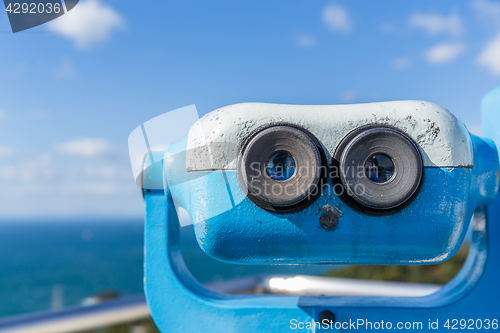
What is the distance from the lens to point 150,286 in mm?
1005

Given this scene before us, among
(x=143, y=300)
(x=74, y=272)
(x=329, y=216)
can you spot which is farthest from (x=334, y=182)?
(x=74, y=272)

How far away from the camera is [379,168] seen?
0.72m

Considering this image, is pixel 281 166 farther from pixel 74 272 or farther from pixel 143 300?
pixel 74 272

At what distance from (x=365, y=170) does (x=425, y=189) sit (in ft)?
0.43

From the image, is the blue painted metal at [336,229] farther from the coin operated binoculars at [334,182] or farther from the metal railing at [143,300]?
the metal railing at [143,300]

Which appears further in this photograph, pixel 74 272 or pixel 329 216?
pixel 74 272

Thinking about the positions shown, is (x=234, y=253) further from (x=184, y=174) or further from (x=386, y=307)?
(x=386, y=307)

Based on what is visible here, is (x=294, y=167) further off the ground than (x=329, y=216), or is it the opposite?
(x=294, y=167)

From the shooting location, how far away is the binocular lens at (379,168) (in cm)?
71

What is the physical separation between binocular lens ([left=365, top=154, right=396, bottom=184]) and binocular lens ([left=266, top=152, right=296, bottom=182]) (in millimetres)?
153

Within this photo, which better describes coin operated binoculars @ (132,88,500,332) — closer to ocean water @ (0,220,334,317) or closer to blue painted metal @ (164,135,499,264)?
blue painted metal @ (164,135,499,264)

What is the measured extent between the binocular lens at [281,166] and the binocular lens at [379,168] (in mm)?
153

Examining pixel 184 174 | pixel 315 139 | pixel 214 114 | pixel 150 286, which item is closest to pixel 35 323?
pixel 150 286

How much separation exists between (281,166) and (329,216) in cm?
14
